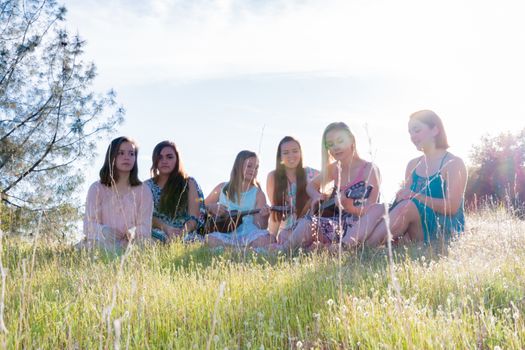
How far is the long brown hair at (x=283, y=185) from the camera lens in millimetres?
6887

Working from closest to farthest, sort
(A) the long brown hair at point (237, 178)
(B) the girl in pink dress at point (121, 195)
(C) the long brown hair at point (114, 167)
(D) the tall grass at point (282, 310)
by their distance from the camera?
(D) the tall grass at point (282, 310)
(B) the girl in pink dress at point (121, 195)
(C) the long brown hair at point (114, 167)
(A) the long brown hair at point (237, 178)

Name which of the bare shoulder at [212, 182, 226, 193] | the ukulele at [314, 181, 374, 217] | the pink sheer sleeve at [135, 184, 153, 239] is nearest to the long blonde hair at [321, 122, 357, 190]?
the ukulele at [314, 181, 374, 217]

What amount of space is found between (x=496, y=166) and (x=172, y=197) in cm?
1791

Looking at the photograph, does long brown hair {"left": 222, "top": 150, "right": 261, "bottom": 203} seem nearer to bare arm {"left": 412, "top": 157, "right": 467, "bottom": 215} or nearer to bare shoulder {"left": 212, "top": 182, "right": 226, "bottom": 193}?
bare shoulder {"left": 212, "top": 182, "right": 226, "bottom": 193}

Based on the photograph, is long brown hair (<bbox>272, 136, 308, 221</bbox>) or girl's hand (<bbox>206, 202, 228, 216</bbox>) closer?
long brown hair (<bbox>272, 136, 308, 221</bbox>)

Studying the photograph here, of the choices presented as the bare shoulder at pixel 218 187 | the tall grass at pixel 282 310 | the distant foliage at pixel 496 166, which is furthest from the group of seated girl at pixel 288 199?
the distant foliage at pixel 496 166

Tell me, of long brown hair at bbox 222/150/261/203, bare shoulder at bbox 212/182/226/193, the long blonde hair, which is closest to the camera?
the long blonde hair

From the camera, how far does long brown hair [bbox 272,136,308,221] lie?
6.89 meters

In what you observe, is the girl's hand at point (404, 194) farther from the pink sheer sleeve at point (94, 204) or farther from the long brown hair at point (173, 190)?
the pink sheer sleeve at point (94, 204)

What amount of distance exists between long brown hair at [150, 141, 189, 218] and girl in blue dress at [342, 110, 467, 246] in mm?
2435

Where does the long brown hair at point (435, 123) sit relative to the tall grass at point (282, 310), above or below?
above

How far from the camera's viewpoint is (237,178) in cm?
732

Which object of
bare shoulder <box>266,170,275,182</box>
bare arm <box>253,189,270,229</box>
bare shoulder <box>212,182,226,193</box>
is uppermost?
bare shoulder <box>266,170,275,182</box>

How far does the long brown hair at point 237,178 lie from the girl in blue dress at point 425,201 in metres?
2.15
